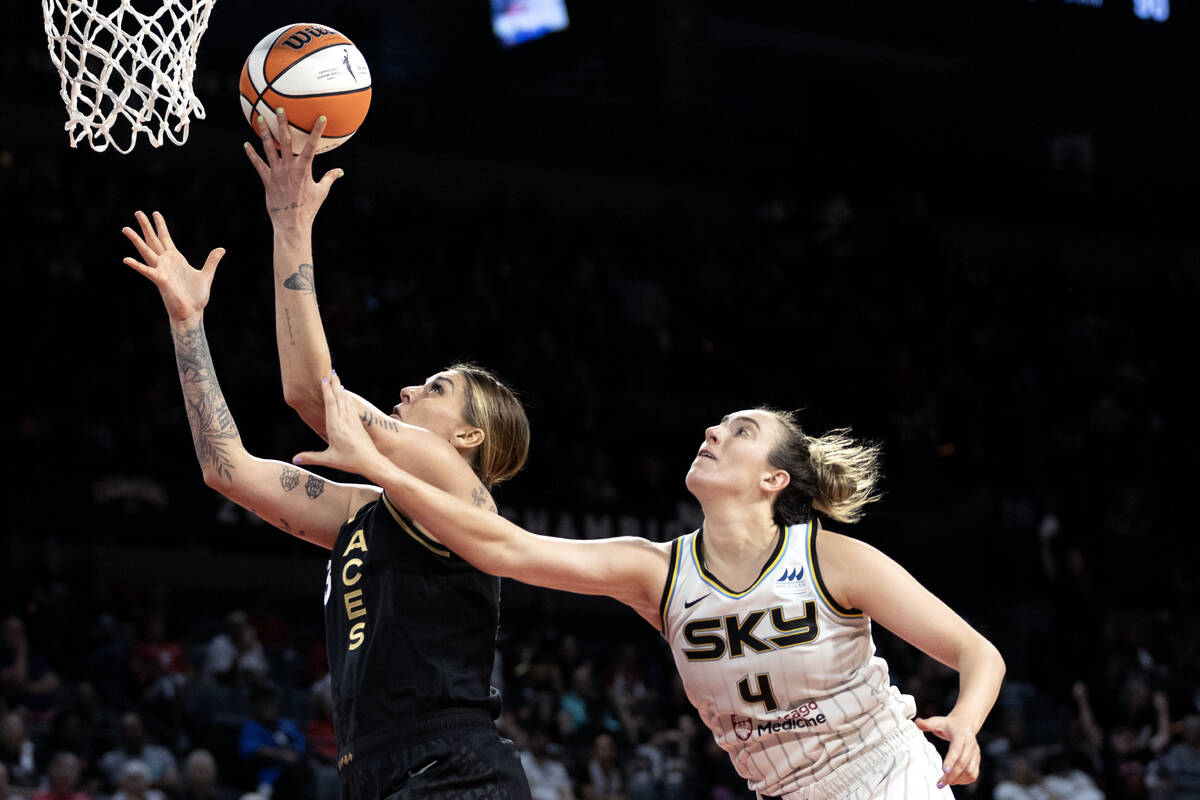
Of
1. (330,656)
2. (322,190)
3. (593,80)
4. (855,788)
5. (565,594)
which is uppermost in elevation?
(593,80)

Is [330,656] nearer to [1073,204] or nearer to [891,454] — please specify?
[891,454]

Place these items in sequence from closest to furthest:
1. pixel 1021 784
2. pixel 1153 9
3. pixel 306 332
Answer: pixel 306 332 < pixel 1021 784 < pixel 1153 9

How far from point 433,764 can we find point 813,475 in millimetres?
1377

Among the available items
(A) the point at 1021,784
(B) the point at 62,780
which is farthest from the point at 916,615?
(A) the point at 1021,784

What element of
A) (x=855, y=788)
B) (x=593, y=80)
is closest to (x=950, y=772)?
(x=855, y=788)

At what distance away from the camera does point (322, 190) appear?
4.01m

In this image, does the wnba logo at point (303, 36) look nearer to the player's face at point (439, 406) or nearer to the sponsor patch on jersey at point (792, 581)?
the player's face at point (439, 406)

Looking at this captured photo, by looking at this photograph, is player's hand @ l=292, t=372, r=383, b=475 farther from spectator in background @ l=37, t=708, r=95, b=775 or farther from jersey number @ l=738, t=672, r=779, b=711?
spectator in background @ l=37, t=708, r=95, b=775

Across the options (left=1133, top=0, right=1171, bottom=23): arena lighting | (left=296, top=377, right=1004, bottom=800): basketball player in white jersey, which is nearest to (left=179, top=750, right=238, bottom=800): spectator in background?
(left=296, top=377, right=1004, bottom=800): basketball player in white jersey

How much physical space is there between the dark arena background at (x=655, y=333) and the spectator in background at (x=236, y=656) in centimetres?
4

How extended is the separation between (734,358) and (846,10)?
6.00m

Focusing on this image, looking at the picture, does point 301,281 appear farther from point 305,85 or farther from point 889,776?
point 889,776

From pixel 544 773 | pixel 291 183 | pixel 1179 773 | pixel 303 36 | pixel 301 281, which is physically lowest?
pixel 1179 773

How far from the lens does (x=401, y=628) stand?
3576 millimetres
